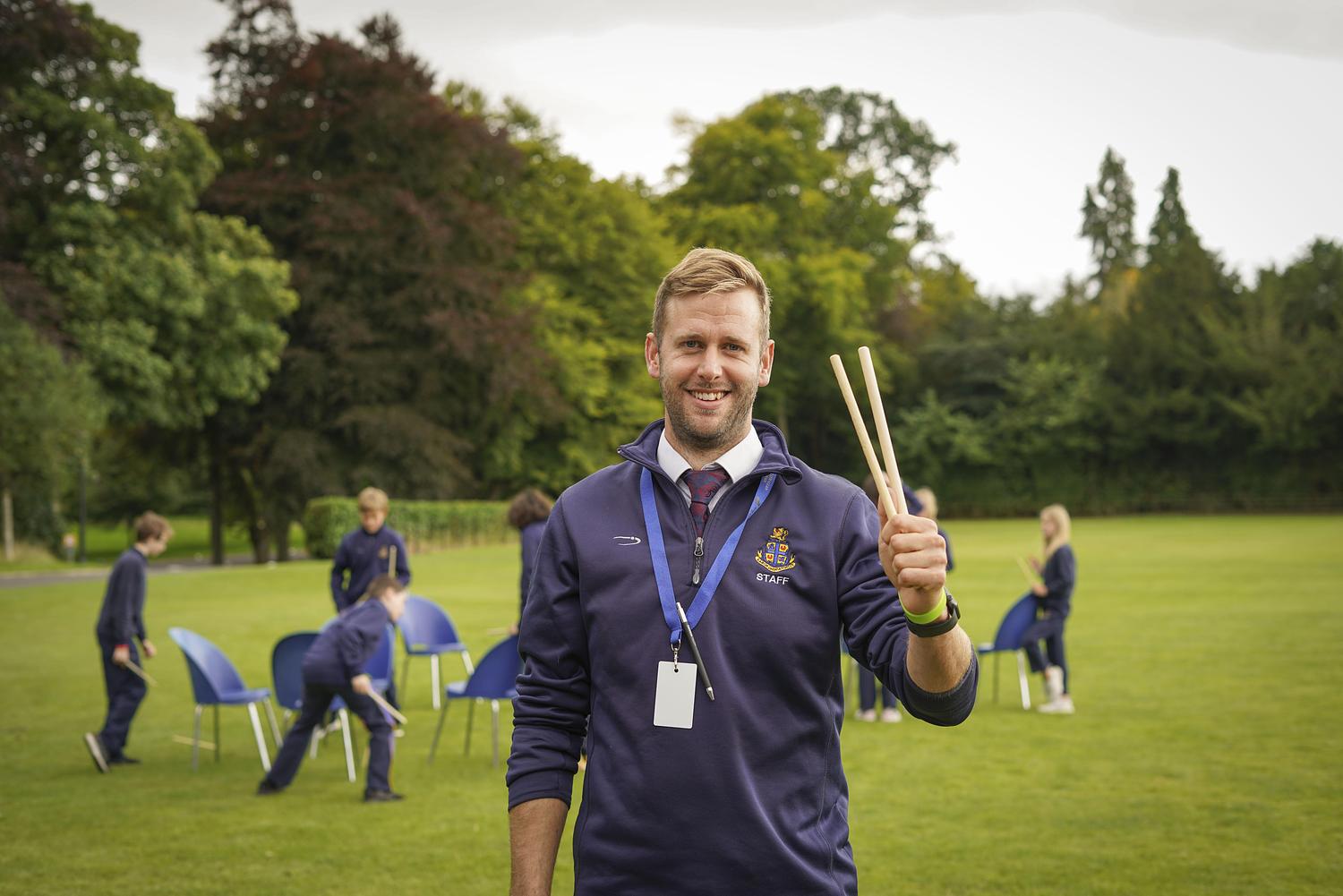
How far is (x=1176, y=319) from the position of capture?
2258 inches

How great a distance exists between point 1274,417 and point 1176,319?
688cm

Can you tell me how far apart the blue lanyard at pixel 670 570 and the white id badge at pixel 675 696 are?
0.06 m

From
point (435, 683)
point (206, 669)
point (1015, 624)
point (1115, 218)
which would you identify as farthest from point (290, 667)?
point (1115, 218)

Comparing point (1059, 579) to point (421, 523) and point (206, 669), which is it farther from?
point (421, 523)

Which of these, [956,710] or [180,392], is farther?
[180,392]

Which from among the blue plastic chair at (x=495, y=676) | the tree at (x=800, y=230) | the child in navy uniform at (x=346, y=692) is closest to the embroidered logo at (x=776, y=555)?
the child in navy uniform at (x=346, y=692)

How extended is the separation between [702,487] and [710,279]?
446 mm

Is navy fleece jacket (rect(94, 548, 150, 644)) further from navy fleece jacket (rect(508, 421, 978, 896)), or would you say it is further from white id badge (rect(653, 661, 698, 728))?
white id badge (rect(653, 661, 698, 728))

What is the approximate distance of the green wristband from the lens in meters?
2.12

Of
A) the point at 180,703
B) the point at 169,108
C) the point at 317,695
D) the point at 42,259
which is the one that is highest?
the point at 169,108

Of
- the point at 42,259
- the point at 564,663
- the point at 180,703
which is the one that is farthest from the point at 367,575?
the point at 42,259

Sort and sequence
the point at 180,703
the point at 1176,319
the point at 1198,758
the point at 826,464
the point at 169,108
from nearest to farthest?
the point at 1198,758 → the point at 180,703 → the point at 169,108 → the point at 1176,319 → the point at 826,464

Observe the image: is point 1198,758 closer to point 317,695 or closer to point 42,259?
point 317,695

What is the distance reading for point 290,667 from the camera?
9102 millimetres
